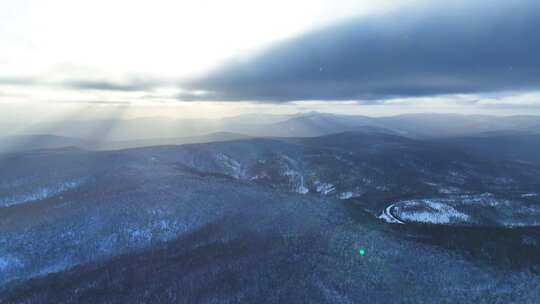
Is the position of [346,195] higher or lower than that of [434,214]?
lower

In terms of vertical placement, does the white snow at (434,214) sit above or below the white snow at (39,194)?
below

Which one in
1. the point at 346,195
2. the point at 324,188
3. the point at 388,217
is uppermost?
the point at 388,217

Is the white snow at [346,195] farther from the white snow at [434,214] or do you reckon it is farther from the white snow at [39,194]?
the white snow at [39,194]

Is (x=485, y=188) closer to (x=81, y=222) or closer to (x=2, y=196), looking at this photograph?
(x=81, y=222)

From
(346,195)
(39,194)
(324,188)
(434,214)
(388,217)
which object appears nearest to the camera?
(39,194)

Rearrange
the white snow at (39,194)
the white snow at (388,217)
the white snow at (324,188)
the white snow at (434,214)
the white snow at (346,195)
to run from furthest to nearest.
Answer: the white snow at (324,188), the white snow at (346,195), the white snow at (434,214), the white snow at (388,217), the white snow at (39,194)

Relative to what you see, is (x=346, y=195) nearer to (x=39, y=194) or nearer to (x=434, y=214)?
(x=434, y=214)

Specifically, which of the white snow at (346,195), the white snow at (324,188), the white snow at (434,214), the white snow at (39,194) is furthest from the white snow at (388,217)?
the white snow at (39,194)

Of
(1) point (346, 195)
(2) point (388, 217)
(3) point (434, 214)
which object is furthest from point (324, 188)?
(3) point (434, 214)

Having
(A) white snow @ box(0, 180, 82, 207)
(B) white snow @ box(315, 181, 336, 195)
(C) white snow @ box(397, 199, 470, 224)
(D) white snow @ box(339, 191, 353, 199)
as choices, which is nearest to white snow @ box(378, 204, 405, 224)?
(C) white snow @ box(397, 199, 470, 224)

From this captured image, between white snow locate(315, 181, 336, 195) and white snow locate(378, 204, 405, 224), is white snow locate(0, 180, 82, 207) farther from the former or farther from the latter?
white snow locate(378, 204, 405, 224)

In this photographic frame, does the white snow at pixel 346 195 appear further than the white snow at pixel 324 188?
No

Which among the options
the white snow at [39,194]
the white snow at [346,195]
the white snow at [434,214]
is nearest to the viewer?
the white snow at [39,194]
